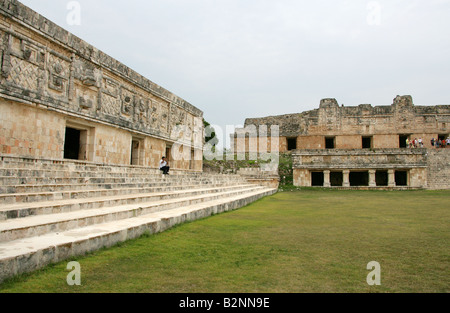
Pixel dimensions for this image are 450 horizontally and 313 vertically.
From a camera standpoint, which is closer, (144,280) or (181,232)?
(144,280)

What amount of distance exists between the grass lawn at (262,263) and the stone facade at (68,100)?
18.2 ft

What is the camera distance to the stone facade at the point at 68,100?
330 inches

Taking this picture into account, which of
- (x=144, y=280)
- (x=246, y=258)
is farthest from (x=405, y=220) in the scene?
(x=144, y=280)

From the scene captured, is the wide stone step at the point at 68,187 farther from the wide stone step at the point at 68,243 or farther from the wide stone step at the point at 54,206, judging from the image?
the wide stone step at the point at 68,243

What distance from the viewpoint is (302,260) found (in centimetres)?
310

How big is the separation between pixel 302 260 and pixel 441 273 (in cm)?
125

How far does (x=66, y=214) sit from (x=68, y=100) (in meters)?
7.67

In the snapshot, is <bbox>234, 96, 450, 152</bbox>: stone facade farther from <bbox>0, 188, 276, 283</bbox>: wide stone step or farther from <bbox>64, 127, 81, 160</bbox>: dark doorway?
<bbox>0, 188, 276, 283</bbox>: wide stone step

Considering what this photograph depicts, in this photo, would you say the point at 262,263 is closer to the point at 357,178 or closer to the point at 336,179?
the point at 336,179

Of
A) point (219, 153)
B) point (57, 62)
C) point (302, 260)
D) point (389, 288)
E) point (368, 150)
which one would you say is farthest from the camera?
point (219, 153)

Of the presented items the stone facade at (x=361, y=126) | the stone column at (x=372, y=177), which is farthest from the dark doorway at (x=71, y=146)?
the stone column at (x=372, y=177)

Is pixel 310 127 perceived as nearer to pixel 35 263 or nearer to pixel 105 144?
pixel 105 144

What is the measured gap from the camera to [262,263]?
9.76 feet

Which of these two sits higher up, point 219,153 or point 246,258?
point 219,153
